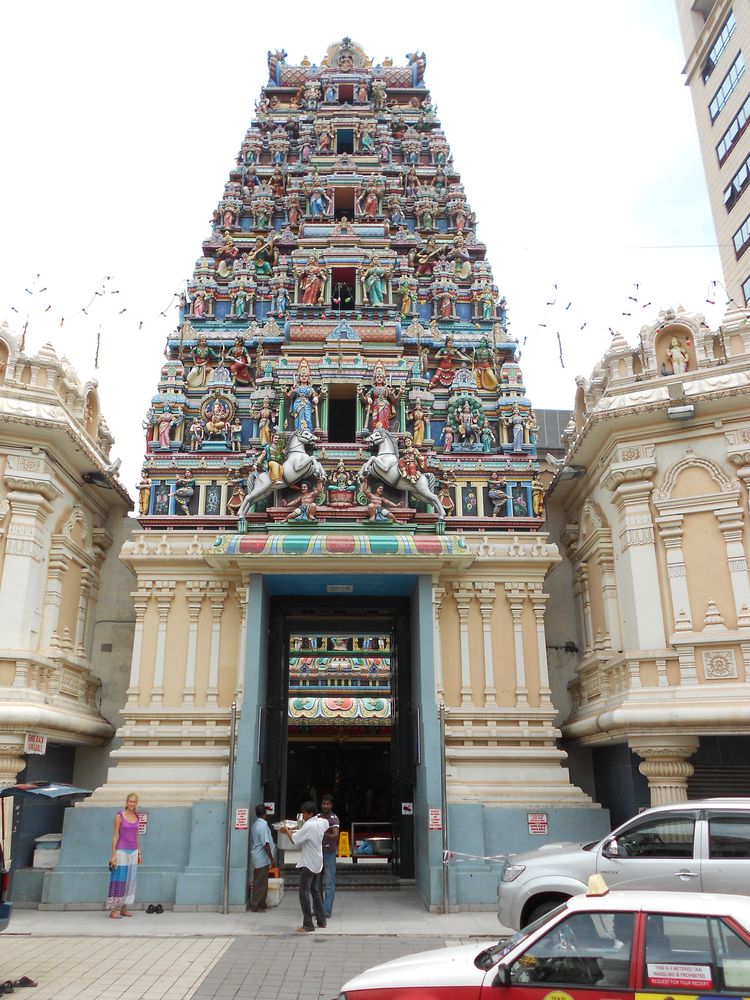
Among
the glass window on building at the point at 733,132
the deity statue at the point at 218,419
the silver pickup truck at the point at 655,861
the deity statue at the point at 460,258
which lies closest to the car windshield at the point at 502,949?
the silver pickup truck at the point at 655,861

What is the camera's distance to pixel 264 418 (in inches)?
714

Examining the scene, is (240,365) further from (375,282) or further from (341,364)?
(375,282)

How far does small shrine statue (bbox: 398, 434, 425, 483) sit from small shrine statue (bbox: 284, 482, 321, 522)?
188 cm

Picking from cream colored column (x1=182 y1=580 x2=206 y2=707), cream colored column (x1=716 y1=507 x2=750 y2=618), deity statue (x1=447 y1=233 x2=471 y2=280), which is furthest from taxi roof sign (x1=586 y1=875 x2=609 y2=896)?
deity statue (x1=447 y1=233 x2=471 y2=280)

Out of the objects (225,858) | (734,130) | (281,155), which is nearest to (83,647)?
(225,858)

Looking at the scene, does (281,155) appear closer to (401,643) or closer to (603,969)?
(401,643)

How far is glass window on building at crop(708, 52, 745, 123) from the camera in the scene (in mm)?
31719

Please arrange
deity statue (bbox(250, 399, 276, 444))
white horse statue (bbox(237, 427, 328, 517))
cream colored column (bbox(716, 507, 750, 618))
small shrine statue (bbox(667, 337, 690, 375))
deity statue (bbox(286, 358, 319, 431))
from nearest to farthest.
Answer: cream colored column (bbox(716, 507, 750, 618))
small shrine statue (bbox(667, 337, 690, 375))
white horse statue (bbox(237, 427, 328, 517))
deity statue (bbox(286, 358, 319, 431))
deity statue (bbox(250, 399, 276, 444))

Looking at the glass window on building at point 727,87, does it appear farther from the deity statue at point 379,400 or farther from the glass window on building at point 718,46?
the deity statue at point 379,400

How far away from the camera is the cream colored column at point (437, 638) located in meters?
15.1

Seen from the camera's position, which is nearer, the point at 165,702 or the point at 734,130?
the point at 165,702

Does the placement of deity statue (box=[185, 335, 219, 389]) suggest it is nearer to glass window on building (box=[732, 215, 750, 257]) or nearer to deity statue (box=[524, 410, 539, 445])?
deity statue (box=[524, 410, 539, 445])

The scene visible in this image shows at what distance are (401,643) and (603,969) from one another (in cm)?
1231

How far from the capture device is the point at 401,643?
17531 mm
